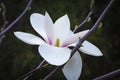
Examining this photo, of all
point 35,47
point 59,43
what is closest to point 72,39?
point 59,43

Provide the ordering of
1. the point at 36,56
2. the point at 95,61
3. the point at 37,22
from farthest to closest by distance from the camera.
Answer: the point at 95,61
the point at 36,56
the point at 37,22

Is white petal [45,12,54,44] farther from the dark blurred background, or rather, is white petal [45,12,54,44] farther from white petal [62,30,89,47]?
the dark blurred background

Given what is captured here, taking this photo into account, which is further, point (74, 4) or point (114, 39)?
point (114, 39)

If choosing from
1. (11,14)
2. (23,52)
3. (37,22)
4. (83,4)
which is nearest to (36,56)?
(23,52)

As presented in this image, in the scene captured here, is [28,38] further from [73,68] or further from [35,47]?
[35,47]

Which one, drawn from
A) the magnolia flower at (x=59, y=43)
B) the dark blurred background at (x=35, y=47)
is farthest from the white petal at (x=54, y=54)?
the dark blurred background at (x=35, y=47)

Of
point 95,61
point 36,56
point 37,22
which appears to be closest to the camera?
point 37,22

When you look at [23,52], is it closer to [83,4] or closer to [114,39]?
[83,4]

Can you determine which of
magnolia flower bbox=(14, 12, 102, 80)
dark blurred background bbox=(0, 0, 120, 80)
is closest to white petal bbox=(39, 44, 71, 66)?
magnolia flower bbox=(14, 12, 102, 80)
